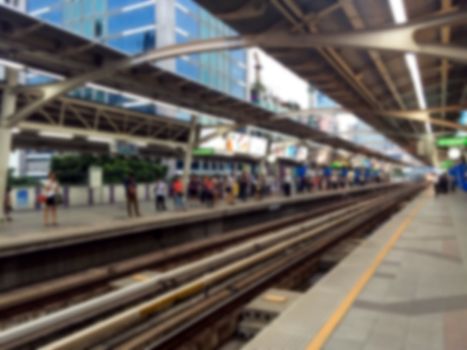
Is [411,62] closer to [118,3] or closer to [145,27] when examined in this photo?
[145,27]

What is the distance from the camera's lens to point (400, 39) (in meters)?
7.30

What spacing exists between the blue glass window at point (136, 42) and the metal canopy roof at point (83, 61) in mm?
26909

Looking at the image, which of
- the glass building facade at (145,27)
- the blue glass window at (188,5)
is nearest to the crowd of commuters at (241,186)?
the glass building facade at (145,27)

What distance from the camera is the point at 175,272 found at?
21.2 ft

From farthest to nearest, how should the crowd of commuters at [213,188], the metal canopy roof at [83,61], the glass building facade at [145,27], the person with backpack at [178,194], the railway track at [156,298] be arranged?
1. the glass building facade at [145,27]
2. the person with backpack at [178,194]
3. the crowd of commuters at [213,188]
4. the metal canopy roof at [83,61]
5. the railway track at [156,298]

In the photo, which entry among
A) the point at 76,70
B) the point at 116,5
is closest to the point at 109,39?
the point at 116,5

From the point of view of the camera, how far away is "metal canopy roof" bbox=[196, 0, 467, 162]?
28.0 feet

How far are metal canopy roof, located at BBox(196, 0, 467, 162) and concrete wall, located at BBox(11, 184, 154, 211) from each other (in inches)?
506

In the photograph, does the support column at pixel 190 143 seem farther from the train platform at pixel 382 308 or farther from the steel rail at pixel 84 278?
the train platform at pixel 382 308

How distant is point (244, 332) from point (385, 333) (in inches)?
85.5

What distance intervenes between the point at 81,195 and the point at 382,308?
18.3 m

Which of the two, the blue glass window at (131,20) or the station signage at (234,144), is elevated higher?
the blue glass window at (131,20)

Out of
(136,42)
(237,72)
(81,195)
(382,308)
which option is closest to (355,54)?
(382,308)

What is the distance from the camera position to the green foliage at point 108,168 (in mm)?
37812
